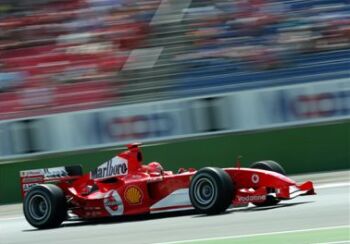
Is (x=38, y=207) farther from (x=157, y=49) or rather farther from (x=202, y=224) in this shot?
(x=157, y=49)

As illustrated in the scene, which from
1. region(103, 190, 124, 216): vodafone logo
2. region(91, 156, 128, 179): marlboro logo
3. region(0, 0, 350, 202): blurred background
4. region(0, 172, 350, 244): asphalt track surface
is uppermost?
region(0, 0, 350, 202): blurred background

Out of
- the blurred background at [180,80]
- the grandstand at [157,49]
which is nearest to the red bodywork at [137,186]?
the blurred background at [180,80]

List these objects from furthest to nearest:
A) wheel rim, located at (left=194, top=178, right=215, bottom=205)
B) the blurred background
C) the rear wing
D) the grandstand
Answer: the grandstand
the blurred background
the rear wing
wheel rim, located at (left=194, top=178, right=215, bottom=205)

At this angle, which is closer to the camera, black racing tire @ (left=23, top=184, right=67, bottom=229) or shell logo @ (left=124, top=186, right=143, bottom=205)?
shell logo @ (left=124, top=186, right=143, bottom=205)

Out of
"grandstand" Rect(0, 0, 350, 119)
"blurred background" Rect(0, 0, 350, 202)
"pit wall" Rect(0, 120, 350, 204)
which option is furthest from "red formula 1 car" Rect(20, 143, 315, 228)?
"grandstand" Rect(0, 0, 350, 119)

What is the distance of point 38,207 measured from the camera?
9711 millimetres

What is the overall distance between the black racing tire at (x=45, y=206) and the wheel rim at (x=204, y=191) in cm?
196

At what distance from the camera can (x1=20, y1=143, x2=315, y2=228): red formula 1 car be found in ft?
28.0

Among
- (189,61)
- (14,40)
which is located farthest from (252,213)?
(14,40)

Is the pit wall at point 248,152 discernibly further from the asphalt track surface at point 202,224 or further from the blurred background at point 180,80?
the asphalt track surface at point 202,224

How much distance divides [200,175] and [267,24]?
658 cm

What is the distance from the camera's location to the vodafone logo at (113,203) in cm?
933

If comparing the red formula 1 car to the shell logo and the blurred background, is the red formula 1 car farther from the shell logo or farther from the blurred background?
the blurred background

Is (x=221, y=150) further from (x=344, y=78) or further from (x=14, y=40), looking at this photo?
(x=14, y=40)
